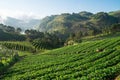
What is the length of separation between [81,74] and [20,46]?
134556mm

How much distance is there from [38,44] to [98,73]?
136m

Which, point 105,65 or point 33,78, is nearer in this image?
point 105,65

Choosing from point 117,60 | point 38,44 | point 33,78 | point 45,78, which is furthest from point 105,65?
point 38,44

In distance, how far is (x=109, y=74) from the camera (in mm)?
37844

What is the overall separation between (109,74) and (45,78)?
12490mm

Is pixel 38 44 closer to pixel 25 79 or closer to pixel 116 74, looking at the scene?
pixel 25 79

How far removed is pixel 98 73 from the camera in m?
39.3

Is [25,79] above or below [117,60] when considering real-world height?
below

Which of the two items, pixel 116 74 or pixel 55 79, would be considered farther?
pixel 55 79

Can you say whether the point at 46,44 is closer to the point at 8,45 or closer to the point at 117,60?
the point at 8,45

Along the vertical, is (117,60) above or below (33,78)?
above

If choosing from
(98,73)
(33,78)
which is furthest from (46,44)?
(98,73)

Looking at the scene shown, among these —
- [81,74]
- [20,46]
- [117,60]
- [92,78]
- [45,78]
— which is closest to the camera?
[92,78]

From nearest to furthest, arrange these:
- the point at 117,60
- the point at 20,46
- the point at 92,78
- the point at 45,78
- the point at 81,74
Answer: the point at 92,78, the point at 81,74, the point at 45,78, the point at 117,60, the point at 20,46
